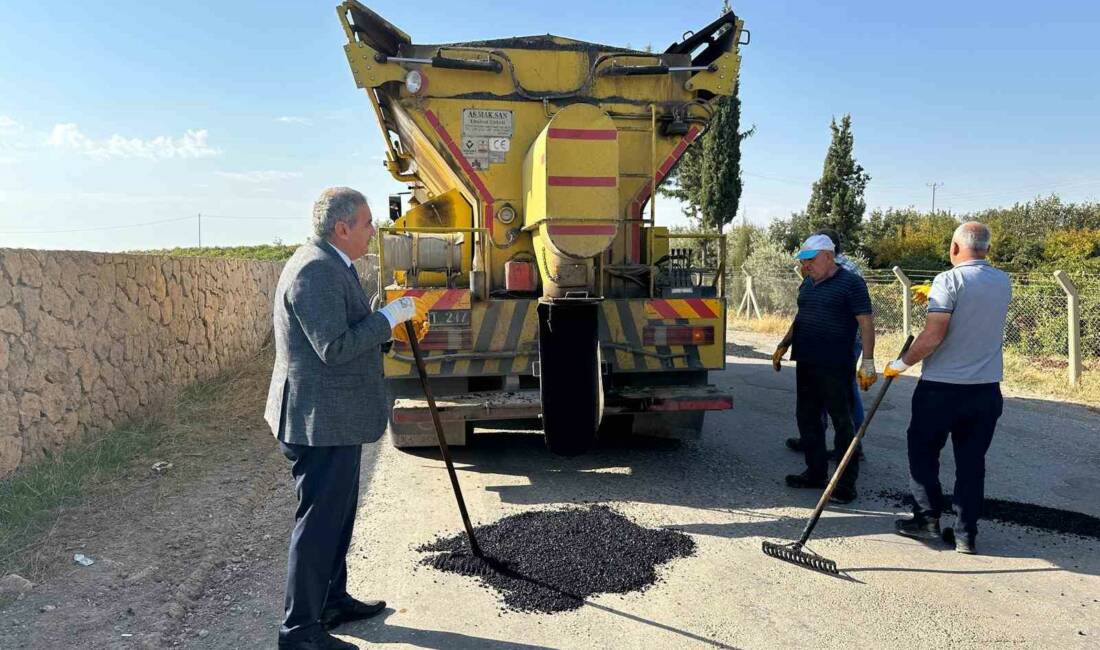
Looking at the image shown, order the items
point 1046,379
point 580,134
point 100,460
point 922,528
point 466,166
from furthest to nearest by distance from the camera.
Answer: point 1046,379
point 466,166
point 100,460
point 580,134
point 922,528

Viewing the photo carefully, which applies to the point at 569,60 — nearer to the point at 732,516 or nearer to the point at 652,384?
the point at 652,384

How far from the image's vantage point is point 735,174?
85.0ft

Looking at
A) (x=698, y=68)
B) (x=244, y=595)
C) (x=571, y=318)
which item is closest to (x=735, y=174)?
(x=698, y=68)

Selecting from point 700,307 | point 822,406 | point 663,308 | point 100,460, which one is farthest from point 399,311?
point 100,460

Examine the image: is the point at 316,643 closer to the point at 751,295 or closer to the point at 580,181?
the point at 580,181

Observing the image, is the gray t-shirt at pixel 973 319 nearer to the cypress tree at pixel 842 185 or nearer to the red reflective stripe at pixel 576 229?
the red reflective stripe at pixel 576 229

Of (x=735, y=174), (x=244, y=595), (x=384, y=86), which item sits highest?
(x=735, y=174)

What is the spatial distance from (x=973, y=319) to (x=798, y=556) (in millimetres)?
1682

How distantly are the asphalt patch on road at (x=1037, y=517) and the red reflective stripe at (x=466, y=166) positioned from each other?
11.9 feet

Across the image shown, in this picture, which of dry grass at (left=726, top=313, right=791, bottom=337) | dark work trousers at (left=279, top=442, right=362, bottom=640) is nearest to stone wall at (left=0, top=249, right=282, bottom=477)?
dark work trousers at (left=279, top=442, right=362, bottom=640)

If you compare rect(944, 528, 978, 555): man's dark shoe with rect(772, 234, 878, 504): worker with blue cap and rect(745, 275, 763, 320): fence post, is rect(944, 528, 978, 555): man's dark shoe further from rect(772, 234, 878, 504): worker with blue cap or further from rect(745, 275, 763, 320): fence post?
rect(745, 275, 763, 320): fence post

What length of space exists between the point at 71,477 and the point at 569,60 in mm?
4821

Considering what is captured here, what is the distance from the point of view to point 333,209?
2.99 meters

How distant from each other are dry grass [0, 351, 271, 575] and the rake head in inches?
156
